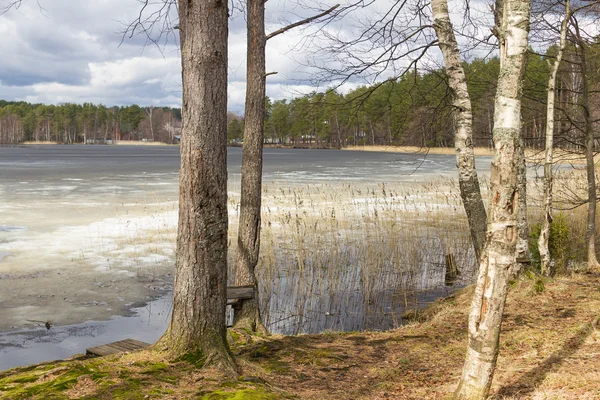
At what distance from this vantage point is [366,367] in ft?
18.4

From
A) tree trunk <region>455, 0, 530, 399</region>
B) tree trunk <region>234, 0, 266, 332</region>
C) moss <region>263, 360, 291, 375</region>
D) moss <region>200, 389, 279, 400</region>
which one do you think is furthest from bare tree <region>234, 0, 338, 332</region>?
tree trunk <region>455, 0, 530, 399</region>

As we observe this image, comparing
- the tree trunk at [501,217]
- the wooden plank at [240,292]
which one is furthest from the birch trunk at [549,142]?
the tree trunk at [501,217]

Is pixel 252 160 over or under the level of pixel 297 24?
under

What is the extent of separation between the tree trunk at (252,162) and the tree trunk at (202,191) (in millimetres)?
2079

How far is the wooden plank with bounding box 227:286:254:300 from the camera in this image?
22.1 ft

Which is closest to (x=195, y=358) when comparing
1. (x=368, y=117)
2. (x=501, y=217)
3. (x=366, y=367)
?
(x=366, y=367)

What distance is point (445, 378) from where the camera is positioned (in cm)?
505

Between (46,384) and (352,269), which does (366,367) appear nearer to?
(46,384)

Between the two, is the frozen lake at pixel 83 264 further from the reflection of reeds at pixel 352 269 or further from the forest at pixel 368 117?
the forest at pixel 368 117

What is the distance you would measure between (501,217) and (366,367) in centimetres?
253

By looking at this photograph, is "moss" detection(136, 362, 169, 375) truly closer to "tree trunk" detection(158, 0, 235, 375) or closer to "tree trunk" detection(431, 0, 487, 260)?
"tree trunk" detection(158, 0, 235, 375)

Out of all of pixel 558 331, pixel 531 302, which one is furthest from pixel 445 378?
pixel 531 302

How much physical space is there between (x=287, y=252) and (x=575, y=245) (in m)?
6.62

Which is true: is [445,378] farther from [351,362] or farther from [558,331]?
[558,331]
